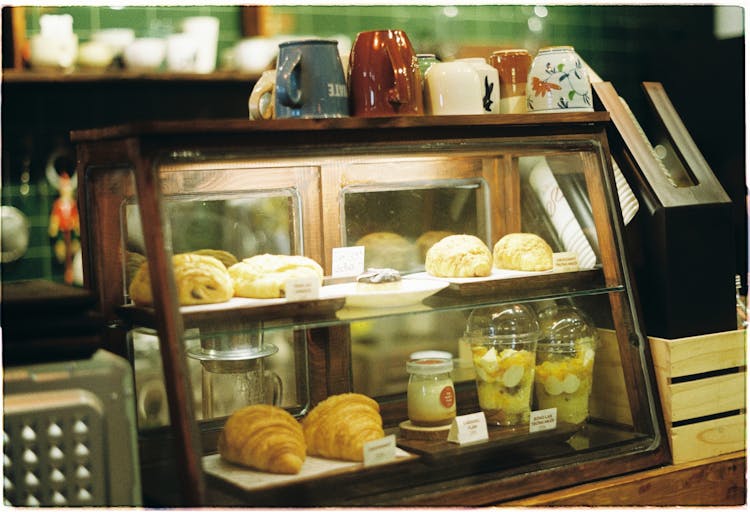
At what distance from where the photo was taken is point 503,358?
193cm

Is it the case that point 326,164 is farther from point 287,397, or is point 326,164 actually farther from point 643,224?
point 643,224

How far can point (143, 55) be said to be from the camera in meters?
3.17

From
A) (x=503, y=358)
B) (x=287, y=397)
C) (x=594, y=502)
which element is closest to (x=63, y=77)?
(x=287, y=397)

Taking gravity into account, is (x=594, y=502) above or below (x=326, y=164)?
below

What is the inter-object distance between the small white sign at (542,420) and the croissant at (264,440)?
0.46 m

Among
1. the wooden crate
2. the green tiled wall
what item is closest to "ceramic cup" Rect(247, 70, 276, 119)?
the wooden crate

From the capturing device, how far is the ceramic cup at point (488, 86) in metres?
1.88

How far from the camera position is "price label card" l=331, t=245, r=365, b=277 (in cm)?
192

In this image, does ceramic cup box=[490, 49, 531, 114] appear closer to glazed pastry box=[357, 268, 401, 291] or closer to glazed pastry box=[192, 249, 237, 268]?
glazed pastry box=[357, 268, 401, 291]

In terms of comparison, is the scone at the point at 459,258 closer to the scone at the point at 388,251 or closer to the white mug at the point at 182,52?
the scone at the point at 388,251

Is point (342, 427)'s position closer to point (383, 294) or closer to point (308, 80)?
point (383, 294)

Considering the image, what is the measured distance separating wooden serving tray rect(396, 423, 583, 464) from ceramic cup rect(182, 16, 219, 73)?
188cm

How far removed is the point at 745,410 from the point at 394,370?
30.5 inches

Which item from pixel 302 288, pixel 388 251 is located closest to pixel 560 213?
pixel 388 251
